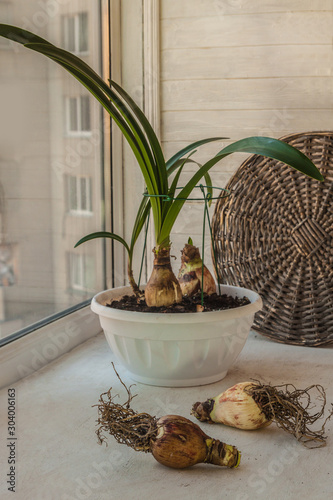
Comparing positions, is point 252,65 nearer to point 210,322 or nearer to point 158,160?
point 158,160

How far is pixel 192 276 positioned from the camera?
3.64 feet

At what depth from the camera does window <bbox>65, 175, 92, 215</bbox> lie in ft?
4.16

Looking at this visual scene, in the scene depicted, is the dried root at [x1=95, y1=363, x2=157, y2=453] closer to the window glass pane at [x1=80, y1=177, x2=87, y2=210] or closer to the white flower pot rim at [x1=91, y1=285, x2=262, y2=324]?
the white flower pot rim at [x1=91, y1=285, x2=262, y2=324]

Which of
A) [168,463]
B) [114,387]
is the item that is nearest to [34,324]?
[114,387]

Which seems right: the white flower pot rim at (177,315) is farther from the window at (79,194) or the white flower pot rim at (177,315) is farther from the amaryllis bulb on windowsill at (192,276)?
the window at (79,194)

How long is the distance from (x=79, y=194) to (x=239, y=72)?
21.4 inches

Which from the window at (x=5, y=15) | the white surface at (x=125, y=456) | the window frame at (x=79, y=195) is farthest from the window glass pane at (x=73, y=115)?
the white surface at (x=125, y=456)

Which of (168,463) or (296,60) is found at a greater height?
(296,60)

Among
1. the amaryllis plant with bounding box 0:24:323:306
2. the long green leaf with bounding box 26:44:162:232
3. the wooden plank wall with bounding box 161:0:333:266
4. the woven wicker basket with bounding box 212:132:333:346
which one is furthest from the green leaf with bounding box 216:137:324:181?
the wooden plank wall with bounding box 161:0:333:266

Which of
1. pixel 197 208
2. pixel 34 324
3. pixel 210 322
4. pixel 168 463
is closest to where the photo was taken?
pixel 168 463

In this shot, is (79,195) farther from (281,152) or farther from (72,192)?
(281,152)

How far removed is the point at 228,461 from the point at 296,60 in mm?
1062

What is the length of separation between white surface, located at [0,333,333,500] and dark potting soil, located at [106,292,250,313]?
14 centimetres

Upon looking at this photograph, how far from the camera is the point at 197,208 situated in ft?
5.00
